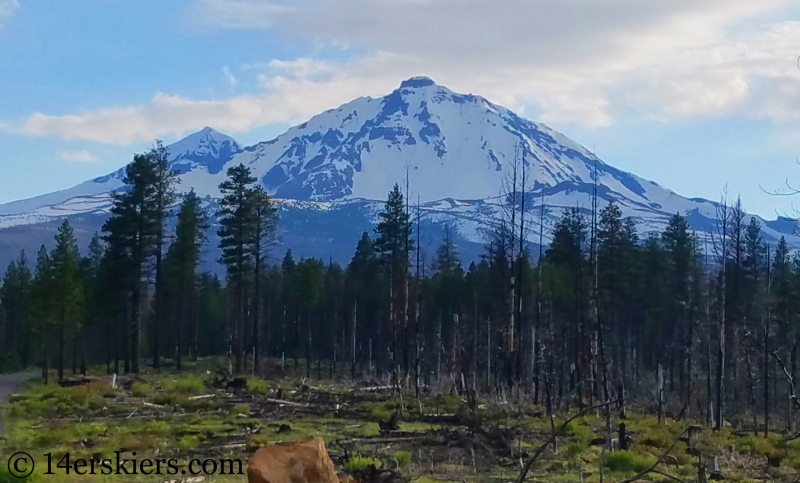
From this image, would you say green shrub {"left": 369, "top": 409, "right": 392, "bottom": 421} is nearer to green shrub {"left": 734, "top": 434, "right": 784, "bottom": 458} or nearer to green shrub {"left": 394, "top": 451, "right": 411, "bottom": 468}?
green shrub {"left": 394, "top": 451, "right": 411, "bottom": 468}

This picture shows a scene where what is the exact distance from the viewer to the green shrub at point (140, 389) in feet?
97.7

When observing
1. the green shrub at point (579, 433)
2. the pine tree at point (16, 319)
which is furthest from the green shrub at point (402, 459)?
the pine tree at point (16, 319)

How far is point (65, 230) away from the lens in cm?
4862

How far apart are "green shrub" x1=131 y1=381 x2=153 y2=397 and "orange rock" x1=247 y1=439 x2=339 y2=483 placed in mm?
22791

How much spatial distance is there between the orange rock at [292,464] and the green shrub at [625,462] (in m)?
9.01

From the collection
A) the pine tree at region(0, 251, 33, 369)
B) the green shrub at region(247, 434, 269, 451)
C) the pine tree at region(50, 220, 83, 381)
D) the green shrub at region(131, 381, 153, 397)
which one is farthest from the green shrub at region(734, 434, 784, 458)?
the pine tree at region(0, 251, 33, 369)

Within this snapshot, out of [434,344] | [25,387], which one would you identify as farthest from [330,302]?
[25,387]

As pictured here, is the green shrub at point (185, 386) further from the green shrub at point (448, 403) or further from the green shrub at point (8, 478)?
the green shrub at point (8, 478)

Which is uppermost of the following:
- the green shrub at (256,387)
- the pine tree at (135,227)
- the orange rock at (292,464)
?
the pine tree at (135,227)

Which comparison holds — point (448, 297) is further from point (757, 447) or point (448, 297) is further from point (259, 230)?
point (757, 447)

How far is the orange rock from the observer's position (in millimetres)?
7988

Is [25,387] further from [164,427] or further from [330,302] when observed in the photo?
[330,302]

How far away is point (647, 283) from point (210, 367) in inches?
1046

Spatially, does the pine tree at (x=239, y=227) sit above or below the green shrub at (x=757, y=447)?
above
